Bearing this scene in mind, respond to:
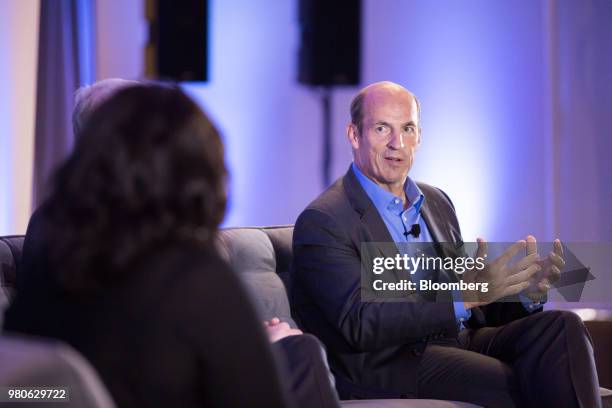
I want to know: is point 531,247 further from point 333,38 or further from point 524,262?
point 333,38

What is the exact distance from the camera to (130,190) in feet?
3.26

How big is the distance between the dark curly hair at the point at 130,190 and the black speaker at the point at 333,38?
11.4 ft

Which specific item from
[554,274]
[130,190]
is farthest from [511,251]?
[130,190]

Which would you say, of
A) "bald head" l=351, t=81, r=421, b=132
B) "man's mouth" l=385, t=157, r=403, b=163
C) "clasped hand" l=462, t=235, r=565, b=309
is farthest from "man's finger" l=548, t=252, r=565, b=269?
"bald head" l=351, t=81, r=421, b=132

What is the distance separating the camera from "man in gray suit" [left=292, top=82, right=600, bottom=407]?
223 cm

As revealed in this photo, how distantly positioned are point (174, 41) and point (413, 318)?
2.46m

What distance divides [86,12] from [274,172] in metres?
1.36

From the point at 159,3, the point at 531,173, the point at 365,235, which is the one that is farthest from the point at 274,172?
the point at 365,235

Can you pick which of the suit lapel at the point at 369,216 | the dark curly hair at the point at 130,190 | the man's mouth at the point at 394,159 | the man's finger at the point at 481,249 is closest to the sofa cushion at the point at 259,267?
the suit lapel at the point at 369,216

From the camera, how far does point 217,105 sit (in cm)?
473

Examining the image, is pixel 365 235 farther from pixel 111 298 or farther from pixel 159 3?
pixel 159 3

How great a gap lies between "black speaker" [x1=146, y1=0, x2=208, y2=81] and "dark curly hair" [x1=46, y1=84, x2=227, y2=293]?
10.6 feet

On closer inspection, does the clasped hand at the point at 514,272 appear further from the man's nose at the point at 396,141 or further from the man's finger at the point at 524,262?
the man's nose at the point at 396,141

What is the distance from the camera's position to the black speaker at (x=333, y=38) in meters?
4.41
